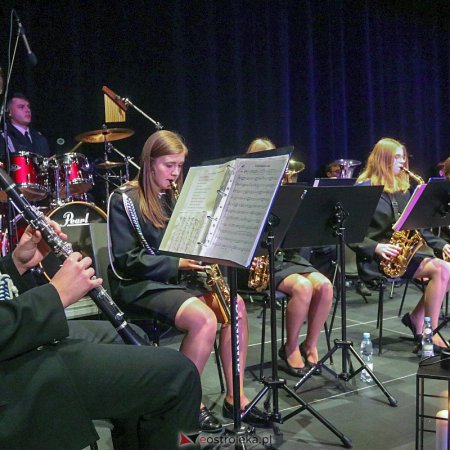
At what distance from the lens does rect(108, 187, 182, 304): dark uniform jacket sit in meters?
2.66

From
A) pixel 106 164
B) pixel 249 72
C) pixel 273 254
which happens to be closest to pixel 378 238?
pixel 273 254

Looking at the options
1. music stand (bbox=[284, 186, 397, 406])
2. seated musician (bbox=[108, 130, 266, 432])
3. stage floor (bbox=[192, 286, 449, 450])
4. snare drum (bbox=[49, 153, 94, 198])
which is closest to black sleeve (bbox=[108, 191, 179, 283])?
seated musician (bbox=[108, 130, 266, 432])

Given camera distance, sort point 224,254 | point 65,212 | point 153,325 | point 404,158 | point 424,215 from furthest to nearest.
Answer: point 65,212, point 404,158, point 424,215, point 153,325, point 224,254

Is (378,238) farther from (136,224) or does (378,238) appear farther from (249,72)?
(249,72)

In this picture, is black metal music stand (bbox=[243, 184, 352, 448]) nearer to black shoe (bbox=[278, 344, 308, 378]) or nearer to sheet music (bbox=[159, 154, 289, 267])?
sheet music (bbox=[159, 154, 289, 267])

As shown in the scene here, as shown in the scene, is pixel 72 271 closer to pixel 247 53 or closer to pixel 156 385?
pixel 156 385

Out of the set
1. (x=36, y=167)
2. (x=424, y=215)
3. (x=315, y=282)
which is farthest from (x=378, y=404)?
(x=36, y=167)

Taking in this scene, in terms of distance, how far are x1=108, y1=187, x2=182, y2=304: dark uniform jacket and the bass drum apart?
55cm

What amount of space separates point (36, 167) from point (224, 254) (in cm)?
340

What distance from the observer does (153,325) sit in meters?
2.95

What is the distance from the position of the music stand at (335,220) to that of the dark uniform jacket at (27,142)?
332cm

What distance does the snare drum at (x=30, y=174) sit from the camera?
4566 millimetres

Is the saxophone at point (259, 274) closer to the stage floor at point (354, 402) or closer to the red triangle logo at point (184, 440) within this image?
the stage floor at point (354, 402)

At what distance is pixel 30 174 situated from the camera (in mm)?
4707
